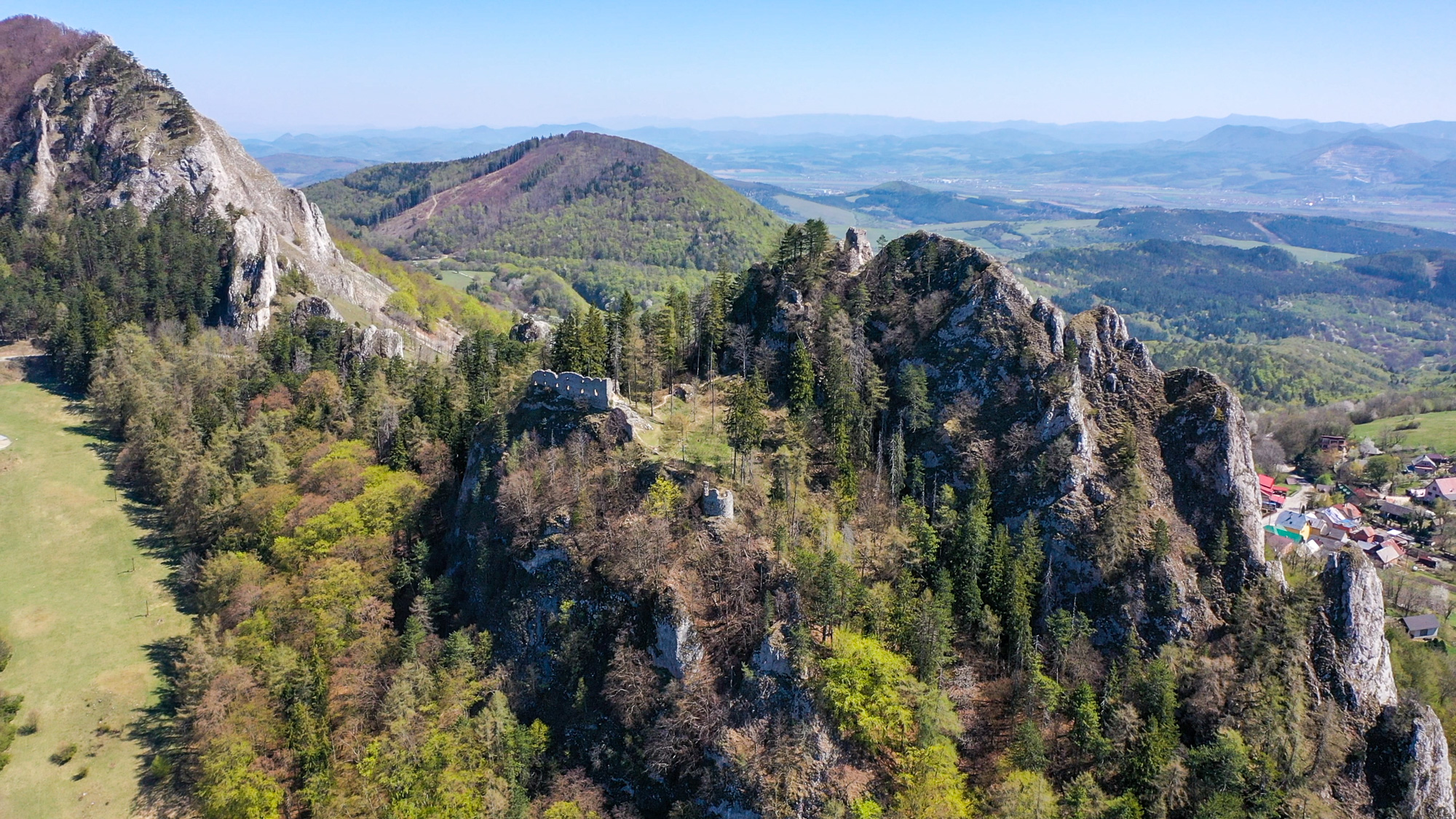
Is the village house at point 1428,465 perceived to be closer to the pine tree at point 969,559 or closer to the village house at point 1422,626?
the village house at point 1422,626

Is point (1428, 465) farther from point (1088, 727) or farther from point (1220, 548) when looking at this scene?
point (1088, 727)

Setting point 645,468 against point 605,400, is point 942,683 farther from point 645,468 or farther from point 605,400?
point 605,400

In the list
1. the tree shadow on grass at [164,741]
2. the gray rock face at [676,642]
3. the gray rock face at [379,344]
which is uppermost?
the gray rock face at [379,344]

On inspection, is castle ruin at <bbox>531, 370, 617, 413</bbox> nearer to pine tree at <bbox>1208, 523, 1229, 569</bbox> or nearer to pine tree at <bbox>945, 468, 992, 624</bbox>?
pine tree at <bbox>945, 468, 992, 624</bbox>

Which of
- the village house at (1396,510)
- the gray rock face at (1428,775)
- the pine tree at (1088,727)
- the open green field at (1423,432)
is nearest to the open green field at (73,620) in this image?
the pine tree at (1088,727)

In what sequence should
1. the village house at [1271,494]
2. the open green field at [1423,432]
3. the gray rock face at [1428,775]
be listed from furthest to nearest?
the open green field at [1423,432]
the village house at [1271,494]
the gray rock face at [1428,775]

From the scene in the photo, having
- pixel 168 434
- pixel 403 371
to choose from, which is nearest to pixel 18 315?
pixel 168 434

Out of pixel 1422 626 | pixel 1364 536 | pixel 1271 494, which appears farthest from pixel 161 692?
pixel 1271 494
